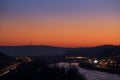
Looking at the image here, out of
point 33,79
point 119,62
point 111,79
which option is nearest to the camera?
point 33,79

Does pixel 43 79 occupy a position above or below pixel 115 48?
below

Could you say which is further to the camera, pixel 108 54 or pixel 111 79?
pixel 108 54

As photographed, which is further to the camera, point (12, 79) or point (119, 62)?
point (119, 62)

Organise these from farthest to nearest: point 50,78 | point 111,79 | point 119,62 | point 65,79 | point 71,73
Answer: point 119,62 < point 111,79 < point 71,73 < point 65,79 < point 50,78

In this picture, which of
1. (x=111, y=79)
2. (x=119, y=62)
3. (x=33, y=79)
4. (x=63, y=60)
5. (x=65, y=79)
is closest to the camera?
(x=33, y=79)

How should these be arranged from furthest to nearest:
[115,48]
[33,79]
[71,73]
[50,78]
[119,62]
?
[115,48], [119,62], [71,73], [50,78], [33,79]

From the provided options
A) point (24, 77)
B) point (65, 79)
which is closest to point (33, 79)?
point (24, 77)

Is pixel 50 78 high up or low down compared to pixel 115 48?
down

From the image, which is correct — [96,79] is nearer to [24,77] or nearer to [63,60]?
[24,77]

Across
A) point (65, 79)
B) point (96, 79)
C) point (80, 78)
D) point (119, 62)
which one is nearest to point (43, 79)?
point (65, 79)

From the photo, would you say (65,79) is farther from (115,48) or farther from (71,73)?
(115,48)
